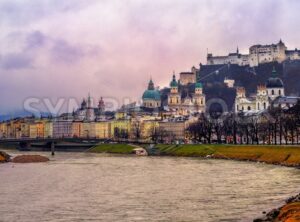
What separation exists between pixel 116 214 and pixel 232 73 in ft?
561

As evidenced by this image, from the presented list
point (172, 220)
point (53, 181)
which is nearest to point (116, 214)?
point (172, 220)

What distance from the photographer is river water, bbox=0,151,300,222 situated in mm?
30266

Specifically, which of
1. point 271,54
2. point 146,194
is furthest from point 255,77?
point 146,194

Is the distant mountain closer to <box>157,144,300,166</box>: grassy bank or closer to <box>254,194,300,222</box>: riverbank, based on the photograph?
<box>157,144,300,166</box>: grassy bank

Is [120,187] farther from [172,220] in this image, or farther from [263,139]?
[263,139]

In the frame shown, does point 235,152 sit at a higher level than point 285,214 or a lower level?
higher

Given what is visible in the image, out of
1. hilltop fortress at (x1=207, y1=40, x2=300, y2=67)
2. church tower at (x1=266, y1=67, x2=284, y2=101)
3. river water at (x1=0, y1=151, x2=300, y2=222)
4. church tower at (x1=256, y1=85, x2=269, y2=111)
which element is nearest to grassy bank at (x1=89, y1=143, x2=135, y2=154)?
river water at (x1=0, y1=151, x2=300, y2=222)

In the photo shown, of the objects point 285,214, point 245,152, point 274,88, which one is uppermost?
point 274,88

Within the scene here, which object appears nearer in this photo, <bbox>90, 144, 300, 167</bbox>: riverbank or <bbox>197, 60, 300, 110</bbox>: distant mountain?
<bbox>90, 144, 300, 167</bbox>: riverbank

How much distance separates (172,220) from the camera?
2861 centimetres

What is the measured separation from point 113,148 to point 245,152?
133ft

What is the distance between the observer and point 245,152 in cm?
7612

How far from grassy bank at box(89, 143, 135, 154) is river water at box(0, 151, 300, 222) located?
5121cm

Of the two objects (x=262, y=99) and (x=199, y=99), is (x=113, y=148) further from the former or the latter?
(x=199, y=99)
